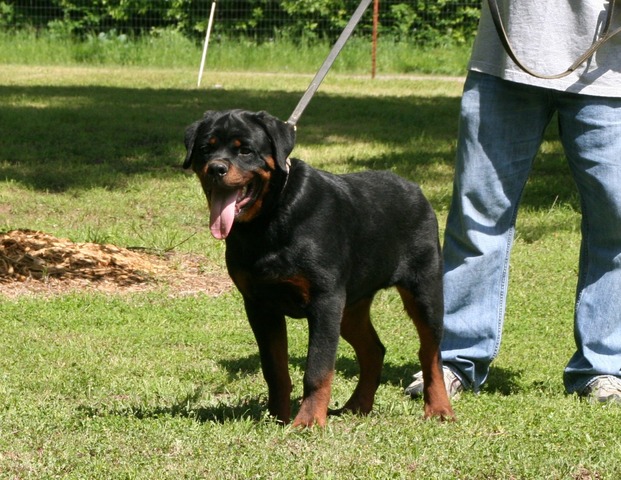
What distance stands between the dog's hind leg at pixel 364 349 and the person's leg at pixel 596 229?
3.47 feet

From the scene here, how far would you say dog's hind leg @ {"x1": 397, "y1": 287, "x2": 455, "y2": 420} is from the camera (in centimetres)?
495

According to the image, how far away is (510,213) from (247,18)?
17632 millimetres

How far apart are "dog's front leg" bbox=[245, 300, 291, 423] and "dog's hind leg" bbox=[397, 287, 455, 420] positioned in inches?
27.5

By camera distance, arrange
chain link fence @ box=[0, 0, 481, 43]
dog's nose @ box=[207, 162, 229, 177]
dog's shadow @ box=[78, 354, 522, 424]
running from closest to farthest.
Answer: dog's nose @ box=[207, 162, 229, 177] → dog's shadow @ box=[78, 354, 522, 424] → chain link fence @ box=[0, 0, 481, 43]

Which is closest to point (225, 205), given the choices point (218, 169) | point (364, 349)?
point (218, 169)

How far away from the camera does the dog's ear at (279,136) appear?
4.38 metres

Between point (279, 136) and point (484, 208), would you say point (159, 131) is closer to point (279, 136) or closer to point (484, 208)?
point (484, 208)

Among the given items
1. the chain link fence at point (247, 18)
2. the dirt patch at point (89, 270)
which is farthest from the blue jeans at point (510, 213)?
the chain link fence at point (247, 18)

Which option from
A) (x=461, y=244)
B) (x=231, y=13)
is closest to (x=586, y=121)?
(x=461, y=244)

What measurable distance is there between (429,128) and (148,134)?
3453 millimetres

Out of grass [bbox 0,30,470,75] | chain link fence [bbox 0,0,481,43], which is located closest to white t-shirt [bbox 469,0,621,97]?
grass [bbox 0,30,470,75]

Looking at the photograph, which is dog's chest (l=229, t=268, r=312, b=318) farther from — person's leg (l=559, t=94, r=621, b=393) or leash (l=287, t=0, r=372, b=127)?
person's leg (l=559, t=94, r=621, b=393)

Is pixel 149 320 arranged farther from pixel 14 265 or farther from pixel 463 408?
pixel 463 408

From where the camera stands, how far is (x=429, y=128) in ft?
44.3
